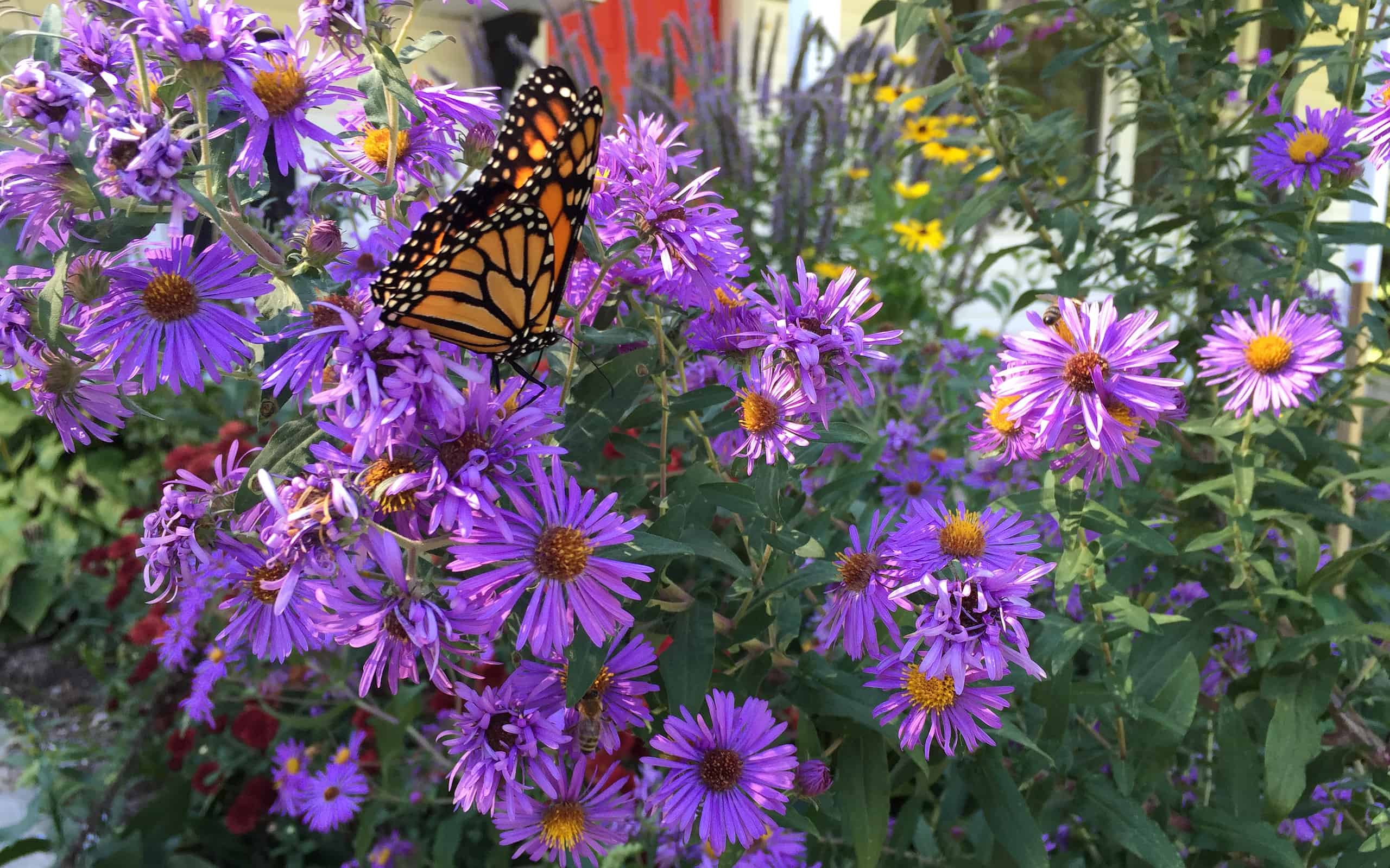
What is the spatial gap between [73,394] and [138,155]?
0.91 feet

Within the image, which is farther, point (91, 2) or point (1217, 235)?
point (1217, 235)

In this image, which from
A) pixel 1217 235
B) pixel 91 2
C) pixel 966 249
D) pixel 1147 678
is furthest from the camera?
pixel 966 249

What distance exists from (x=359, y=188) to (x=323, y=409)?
0.65ft

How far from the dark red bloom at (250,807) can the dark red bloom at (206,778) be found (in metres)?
0.07

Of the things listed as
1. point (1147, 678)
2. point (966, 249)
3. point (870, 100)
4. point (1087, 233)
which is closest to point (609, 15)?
point (870, 100)

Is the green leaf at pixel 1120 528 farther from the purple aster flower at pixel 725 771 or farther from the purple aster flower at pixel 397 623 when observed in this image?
the purple aster flower at pixel 397 623

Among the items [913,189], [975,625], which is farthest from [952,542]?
[913,189]

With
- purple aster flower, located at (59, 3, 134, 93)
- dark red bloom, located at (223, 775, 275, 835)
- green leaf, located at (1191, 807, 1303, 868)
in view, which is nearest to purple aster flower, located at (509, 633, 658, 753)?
purple aster flower, located at (59, 3, 134, 93)

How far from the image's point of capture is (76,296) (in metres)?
0.82

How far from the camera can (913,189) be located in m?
3.32

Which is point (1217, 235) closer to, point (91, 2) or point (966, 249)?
point (91, 2)

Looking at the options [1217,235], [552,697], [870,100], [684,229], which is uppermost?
[870,100]

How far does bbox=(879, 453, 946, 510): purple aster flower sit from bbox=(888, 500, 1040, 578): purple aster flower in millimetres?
687

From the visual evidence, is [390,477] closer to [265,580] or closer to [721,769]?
[265,580]
